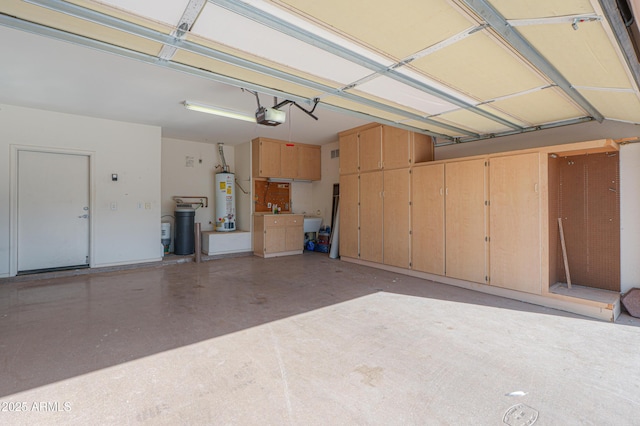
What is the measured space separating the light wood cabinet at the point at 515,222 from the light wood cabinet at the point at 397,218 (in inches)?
55.8

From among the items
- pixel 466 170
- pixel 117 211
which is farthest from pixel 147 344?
pixel 466 170

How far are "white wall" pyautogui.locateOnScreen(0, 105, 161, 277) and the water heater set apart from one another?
1556 mm

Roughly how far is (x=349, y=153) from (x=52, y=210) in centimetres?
568

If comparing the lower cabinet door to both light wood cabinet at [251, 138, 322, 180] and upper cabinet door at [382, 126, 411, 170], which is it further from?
upper cabinet door at [382, 126, 411, 170]

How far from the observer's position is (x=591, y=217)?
3902mm

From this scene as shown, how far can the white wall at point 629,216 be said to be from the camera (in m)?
3.57

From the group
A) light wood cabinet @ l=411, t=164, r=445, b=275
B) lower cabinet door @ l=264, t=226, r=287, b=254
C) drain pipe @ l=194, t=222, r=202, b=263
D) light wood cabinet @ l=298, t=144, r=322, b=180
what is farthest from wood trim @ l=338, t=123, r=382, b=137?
drain pipe @ l=194, t=222, r=202, b=263

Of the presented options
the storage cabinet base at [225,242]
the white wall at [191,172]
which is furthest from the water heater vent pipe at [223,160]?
the storage cabinet base at [225,242]

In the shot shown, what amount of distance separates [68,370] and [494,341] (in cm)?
358

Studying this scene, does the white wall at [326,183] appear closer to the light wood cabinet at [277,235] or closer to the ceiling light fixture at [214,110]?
the light wood cabinet at [277,235]

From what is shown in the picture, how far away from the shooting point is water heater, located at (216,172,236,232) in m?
7.41

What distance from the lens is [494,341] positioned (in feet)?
9.03

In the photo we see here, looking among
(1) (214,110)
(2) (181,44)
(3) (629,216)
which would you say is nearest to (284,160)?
(1) (214,110)

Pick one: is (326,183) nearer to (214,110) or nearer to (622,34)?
(214,110)
